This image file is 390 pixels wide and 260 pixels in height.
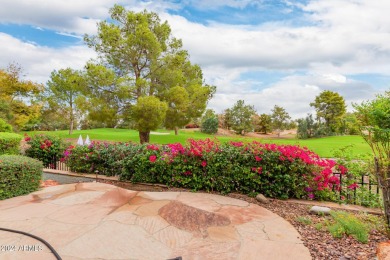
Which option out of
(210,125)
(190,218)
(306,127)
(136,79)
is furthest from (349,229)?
(306,127)

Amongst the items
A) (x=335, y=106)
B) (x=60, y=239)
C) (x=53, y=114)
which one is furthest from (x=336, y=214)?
(x=335, y=106)

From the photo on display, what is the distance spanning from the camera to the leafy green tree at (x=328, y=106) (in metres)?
28.3

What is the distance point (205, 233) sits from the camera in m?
2.82

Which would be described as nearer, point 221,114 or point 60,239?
Result: point 60,239

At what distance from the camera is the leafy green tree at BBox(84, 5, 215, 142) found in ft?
39.6

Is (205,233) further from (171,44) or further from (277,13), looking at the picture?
(171,44)

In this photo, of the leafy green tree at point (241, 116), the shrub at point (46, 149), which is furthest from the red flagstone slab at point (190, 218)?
the leafy green tree at point (241, 116)

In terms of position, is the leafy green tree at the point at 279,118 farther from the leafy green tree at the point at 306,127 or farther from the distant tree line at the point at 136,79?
the distant tree line at the point at 136,79

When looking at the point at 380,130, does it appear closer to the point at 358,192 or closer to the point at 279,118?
the point at 358,192

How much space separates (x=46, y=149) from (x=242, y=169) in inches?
250

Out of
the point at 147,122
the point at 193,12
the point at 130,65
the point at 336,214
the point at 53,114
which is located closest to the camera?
the point at 336,214

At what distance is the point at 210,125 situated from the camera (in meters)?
27.1

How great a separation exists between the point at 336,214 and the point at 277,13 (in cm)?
438

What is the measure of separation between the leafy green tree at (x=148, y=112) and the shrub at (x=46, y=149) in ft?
14.3
